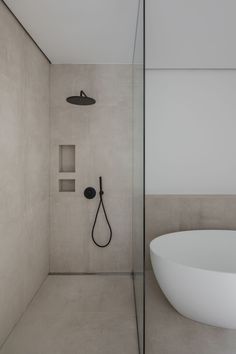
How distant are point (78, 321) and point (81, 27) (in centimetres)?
250

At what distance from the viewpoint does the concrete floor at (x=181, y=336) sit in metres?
1.77

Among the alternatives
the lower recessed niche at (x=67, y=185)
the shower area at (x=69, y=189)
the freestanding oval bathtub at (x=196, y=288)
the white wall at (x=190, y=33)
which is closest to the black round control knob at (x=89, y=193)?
the shower area at (x=69, y=189)

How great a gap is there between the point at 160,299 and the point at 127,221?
2.96ft

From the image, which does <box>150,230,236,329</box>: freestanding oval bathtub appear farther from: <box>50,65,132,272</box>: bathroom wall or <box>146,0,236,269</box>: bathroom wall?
<box>50,65,132,272</box>: bathroom wall

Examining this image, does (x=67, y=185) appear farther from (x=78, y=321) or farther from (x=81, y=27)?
(x=81, y=27)

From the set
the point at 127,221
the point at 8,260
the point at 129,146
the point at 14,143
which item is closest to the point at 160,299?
the point at 127,221

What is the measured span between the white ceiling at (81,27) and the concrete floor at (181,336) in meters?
2.48

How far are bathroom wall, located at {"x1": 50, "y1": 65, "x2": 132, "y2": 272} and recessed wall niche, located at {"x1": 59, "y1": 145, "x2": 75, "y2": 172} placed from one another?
0.10m

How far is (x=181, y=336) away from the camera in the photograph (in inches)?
74.2

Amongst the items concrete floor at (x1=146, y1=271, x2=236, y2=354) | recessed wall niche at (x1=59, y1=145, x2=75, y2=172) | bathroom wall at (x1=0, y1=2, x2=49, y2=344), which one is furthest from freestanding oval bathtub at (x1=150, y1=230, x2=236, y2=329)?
recessed wall niche at (x1=59, y1=145, x2=75, y2=172)

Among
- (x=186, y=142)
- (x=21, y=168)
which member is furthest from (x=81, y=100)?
(x=186, y=142)

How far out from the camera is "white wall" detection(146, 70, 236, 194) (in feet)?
10.0

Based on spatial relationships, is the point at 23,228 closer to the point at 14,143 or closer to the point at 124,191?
the point at 14,143

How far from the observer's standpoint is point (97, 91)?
2932 mm
